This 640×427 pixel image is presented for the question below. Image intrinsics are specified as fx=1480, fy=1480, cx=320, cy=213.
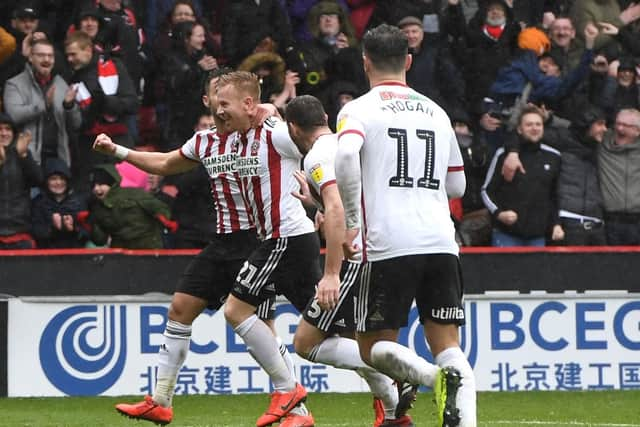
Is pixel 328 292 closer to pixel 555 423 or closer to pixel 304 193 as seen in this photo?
pixel 304 193

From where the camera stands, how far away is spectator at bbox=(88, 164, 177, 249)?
1278 centimetres

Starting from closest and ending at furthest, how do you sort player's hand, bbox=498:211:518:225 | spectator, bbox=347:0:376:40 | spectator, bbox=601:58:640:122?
player's hand, bbox=498:211:518:225 → spectator, bbox=601:58:640:122 → spectator, bbox=347:0:376:40

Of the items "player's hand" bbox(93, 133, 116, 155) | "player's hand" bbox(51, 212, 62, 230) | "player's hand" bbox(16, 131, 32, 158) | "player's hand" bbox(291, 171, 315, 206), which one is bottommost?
"player's hand" bbox(51, 212, 62, 230)

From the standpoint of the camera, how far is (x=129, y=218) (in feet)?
42.0

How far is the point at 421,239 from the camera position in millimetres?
7070

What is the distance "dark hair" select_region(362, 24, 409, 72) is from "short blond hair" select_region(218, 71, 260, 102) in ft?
5.81

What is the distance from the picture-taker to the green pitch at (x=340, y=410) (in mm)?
9906

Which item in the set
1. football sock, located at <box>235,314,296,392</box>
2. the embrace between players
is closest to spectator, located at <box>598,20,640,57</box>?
the embrace between players

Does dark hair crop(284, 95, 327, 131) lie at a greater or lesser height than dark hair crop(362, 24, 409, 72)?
lesser

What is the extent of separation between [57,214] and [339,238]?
622cm

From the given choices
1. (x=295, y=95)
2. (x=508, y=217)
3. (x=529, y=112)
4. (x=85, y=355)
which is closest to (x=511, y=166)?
(x=508, y=217)

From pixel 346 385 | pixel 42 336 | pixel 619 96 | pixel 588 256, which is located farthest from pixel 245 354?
pixel 619 96

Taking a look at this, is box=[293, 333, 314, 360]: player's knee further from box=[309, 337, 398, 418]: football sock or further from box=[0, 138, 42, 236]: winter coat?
box=[0, 138, 42, 236]: winter coat

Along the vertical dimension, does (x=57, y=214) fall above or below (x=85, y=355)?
above
